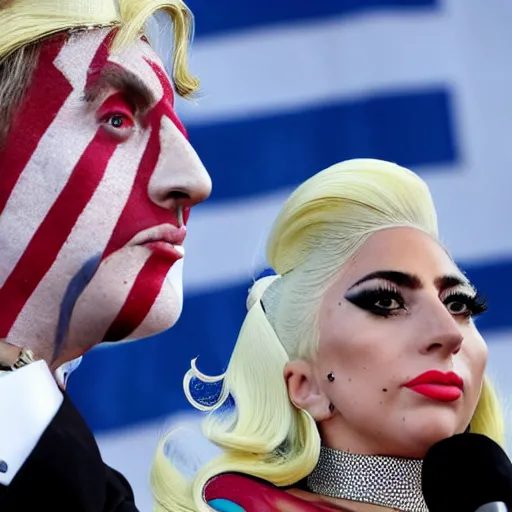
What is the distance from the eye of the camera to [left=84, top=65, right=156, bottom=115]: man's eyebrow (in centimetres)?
189

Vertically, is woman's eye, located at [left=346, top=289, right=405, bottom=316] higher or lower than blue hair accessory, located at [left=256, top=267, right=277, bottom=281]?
higher

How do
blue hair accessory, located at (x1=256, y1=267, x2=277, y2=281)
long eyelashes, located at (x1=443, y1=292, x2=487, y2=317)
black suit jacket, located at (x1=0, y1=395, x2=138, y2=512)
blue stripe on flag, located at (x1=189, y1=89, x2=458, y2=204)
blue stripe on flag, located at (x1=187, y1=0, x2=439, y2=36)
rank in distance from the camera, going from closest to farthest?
1. black suit jacket, located at (x1=0, y1=395, x2=138, y2=512)
2. long eyelashes, located at (x1=443, y1=292, x2=487, y2=317)
3. blue hair accessory, located at (x1=256, y1=267, x2=277, y2=281)
4. blue stripe on flag, located at (x1=189, y1=89, x2=458, y2=204)
5. blue stripe on flag, located at (x1=187, y1=0, x2=439, y2=36)

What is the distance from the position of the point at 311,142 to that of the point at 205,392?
1513 mm

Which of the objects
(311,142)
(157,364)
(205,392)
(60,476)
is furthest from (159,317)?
(311,142)

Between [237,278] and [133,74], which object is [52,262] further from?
[237,278]

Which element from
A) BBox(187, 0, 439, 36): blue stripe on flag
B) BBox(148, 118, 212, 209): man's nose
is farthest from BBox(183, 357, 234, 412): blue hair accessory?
BBox(187, 0, 439, 36): blue stripe on flag

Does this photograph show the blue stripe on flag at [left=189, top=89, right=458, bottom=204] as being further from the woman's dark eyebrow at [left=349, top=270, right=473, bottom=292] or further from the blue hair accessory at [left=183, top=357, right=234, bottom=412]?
the woman's dark eyebrow at [left=349, top=270, right=473, bottom=292]

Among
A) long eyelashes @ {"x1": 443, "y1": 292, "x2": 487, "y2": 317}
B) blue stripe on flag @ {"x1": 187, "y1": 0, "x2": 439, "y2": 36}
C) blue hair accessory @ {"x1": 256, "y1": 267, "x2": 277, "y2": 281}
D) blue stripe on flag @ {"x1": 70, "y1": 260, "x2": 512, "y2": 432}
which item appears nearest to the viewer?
long eyelashes @ {"x1": 443, "y1": 292, "x2": 487, "y2": 317}

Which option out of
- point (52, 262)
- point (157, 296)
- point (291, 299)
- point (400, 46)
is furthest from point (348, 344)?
point (400, 46)

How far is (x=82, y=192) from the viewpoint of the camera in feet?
6.06

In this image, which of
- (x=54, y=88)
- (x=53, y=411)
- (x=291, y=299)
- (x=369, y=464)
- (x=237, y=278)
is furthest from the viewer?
(x=237, y=278)

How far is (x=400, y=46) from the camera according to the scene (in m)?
3.82

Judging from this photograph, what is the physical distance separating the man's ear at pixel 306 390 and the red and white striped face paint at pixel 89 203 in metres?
0.34

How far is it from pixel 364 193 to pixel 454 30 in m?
1.74
